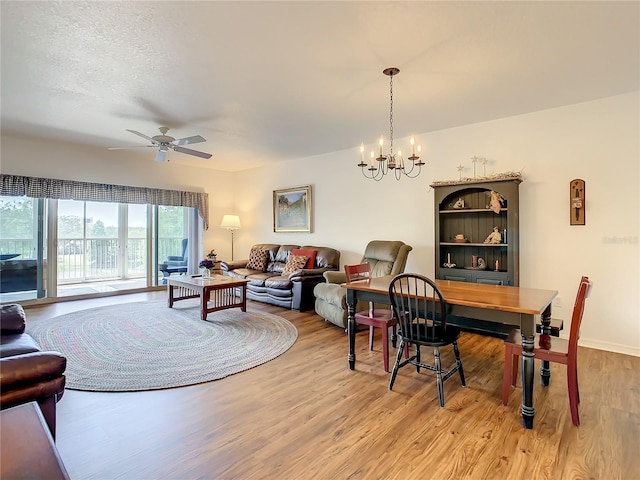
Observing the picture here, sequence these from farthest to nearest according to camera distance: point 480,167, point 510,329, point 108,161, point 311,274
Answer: point 108,161 < point 311,274 < point 480,167 < point 510,329

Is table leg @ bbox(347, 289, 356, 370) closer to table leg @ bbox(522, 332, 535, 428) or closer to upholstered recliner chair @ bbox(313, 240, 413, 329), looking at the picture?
upholstered recliner chair @ bbox(313, 240, 413, 329)

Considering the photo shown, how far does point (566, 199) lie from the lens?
12.3ft

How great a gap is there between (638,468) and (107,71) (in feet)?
14.8

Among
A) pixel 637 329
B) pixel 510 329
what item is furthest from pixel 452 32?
pixel 637 329

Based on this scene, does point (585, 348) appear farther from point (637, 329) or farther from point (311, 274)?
point (311, 274)

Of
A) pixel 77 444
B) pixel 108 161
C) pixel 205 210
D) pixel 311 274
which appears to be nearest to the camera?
pixel 77 444

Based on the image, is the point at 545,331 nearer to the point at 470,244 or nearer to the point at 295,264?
the point at 470,244

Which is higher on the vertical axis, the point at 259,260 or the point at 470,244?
the point at 470,244

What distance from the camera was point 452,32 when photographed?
2.37 metres

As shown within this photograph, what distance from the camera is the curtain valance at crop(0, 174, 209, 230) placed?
5.01m

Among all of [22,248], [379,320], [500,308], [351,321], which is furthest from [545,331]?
[22,248]

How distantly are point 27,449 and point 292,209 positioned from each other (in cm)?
566

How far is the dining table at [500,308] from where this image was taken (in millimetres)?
2100

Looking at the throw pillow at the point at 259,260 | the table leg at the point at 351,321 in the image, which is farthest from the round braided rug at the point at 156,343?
the throw pillow at the point at 259,260
